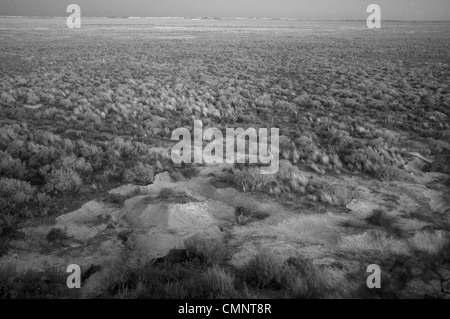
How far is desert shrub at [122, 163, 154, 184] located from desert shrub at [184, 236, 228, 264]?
10.3ft

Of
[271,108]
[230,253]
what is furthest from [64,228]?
[271,108]

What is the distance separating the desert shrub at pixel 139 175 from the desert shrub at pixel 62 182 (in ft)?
3.56

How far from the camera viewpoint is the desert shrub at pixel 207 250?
5.10 metres

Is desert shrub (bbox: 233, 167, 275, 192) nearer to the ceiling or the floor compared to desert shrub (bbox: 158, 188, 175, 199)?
nearer to the ceiling

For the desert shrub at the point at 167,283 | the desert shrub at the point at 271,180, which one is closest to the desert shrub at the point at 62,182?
the desert shrub at the point at 167,283

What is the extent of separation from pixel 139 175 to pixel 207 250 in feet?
12.7

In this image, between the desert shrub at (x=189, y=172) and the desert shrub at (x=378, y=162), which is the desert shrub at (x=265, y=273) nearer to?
the desert shrub at (x=189, y=172)

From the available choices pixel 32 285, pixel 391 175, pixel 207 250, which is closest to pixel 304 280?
pixel 207 250

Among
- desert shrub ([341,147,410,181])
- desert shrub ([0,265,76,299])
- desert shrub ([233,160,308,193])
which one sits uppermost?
desert shrub ([341,147,410,181])

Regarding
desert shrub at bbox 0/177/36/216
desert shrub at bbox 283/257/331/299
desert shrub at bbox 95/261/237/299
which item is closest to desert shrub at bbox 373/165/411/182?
desert shrub at bbox 283/257/331/299

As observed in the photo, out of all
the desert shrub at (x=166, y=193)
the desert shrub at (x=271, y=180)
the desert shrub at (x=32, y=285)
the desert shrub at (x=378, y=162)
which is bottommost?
the desert shrub at (x=32, y=285)

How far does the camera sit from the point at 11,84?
807 inches

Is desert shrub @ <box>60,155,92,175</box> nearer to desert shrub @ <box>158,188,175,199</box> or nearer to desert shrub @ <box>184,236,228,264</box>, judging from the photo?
desert shrub @ <box>158,188,175,199</box>

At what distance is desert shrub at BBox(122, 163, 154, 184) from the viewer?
26.7 feet
